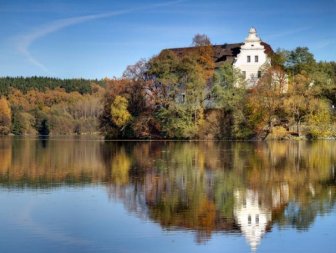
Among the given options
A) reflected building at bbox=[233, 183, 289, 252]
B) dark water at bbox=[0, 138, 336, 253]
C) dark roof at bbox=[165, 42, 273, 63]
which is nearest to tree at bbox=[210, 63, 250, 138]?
dark roof at bbox=[165, 42, 273, 63]

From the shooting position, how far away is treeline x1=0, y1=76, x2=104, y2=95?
152 meters

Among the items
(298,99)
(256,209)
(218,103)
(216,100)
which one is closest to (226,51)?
(216,100)

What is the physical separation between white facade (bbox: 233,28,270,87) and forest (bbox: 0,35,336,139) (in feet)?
5.74

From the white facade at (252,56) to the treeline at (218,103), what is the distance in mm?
4049

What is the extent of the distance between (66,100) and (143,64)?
276ft

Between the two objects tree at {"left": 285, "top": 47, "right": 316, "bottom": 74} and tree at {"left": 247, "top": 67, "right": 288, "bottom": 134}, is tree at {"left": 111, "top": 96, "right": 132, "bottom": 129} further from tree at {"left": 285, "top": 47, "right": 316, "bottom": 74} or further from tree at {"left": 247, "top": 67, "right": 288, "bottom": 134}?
tree at {"left": 285, "top": 47, "right": 316, "bottom": 74}

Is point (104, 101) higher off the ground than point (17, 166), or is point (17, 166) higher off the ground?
point (104, 101)

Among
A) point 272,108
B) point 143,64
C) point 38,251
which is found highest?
point 143,64

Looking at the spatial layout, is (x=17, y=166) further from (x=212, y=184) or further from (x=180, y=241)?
(x=180, y=241)

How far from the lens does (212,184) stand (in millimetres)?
21594

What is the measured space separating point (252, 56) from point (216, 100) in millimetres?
11589

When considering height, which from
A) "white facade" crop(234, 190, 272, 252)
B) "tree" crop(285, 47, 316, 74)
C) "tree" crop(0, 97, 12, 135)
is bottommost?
"white facade" crop(234, 190, 272, 252)

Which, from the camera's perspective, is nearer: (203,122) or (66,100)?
(203,122)

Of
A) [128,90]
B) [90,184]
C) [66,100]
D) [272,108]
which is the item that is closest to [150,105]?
[128,90]
